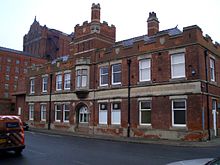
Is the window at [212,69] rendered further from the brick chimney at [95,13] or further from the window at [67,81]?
the window at [67,81]

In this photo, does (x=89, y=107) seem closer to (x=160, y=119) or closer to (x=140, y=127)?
(x=140, y=127)

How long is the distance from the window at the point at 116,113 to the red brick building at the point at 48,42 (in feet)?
192

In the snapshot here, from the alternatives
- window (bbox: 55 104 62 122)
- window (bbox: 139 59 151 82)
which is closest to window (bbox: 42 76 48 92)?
window (bbox: 55 104 62 122)

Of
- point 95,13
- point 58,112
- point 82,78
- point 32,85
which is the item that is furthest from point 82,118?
point 32,85

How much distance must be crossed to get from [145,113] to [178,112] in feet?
10.9

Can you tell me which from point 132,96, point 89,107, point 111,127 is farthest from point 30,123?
point 132,96

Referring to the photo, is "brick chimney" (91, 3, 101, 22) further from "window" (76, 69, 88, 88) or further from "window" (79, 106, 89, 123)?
"window" (79, 106, 89, 123)

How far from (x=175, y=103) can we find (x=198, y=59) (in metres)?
4.18

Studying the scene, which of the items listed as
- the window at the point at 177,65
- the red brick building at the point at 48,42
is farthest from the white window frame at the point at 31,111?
the red brick building at the point at 48,42

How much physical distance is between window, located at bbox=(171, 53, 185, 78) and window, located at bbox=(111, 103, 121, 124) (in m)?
6.69

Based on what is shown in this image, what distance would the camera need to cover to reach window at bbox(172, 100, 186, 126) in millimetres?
20875

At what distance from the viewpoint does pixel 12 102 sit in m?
71.6

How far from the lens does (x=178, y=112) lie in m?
21.2

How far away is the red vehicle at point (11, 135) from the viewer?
1167 cm
